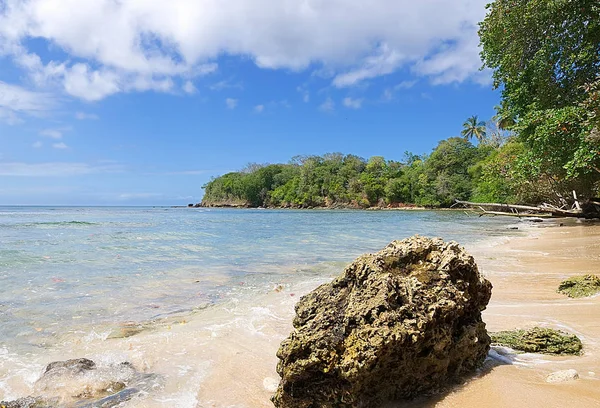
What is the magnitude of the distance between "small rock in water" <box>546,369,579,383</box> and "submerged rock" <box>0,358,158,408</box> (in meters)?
3.10

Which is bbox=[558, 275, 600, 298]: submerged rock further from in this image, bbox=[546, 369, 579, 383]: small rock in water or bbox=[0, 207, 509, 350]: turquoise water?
bbox=[0, 207, 509, 350]: turquoise water

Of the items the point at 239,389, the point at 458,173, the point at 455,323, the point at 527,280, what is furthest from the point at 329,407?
the point at 458,173

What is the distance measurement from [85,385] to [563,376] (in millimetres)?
3713

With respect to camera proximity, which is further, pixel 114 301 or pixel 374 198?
pixel 374 198

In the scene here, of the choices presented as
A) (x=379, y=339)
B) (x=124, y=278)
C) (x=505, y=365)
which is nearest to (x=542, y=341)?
(x=505, y=365)

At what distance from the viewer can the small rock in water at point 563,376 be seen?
2627 millimetres

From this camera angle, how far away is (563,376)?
2648mm

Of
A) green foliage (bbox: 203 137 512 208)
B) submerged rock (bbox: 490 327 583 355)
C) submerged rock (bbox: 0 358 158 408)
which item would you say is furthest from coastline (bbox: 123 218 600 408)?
green foliage (bbox: 203 137 512 208)

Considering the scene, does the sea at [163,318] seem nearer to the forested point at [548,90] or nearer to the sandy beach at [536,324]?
the sandy beach at [536,324]

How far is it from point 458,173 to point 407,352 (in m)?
74.5

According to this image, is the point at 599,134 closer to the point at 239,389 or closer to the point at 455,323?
the point at 455,323

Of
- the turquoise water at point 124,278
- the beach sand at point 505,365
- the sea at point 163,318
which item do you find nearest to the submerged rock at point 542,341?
the beach sand at point 505,365

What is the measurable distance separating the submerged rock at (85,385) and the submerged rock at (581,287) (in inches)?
209

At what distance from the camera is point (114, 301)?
6.31 meters
